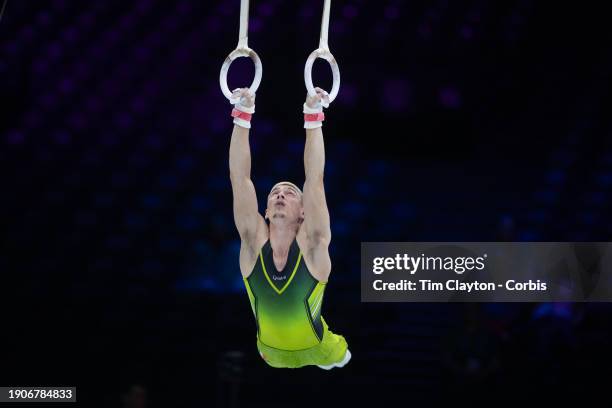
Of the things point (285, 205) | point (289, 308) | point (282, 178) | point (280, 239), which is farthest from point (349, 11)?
point (289, 308)

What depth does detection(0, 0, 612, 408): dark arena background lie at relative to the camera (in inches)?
335

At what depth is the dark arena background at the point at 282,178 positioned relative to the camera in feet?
27.9

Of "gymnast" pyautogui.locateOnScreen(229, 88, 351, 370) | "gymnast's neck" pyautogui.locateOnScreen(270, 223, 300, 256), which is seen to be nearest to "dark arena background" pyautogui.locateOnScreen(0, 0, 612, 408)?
"gymnast" pyautogui.locateOnScreen(229, 88, 351, 370)

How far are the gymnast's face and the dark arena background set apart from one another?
2.52 meters

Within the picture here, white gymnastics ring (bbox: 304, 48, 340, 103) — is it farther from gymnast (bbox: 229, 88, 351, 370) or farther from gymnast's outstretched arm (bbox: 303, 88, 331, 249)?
gymnast (bbox: 229, 88, 351, 370)

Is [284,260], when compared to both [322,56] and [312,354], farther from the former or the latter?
[322,56]

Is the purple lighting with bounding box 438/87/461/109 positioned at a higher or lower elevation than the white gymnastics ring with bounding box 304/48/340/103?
higher

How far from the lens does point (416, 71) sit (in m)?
10.8

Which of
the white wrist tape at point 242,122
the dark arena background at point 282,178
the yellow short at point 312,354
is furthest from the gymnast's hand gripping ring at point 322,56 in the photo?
the dark arena background at point 282,178

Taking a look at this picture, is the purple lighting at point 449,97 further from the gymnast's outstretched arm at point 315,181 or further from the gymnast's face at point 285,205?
the gymnast's outstretched arm at point 315,181

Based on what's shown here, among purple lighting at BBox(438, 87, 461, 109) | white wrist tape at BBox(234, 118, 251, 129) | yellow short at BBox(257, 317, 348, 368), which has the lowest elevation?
yellow short at BBox(257, 317, 348, 368)

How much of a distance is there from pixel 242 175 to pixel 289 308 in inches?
33.6

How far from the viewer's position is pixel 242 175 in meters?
5.41

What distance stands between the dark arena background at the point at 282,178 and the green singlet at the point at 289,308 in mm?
2187
